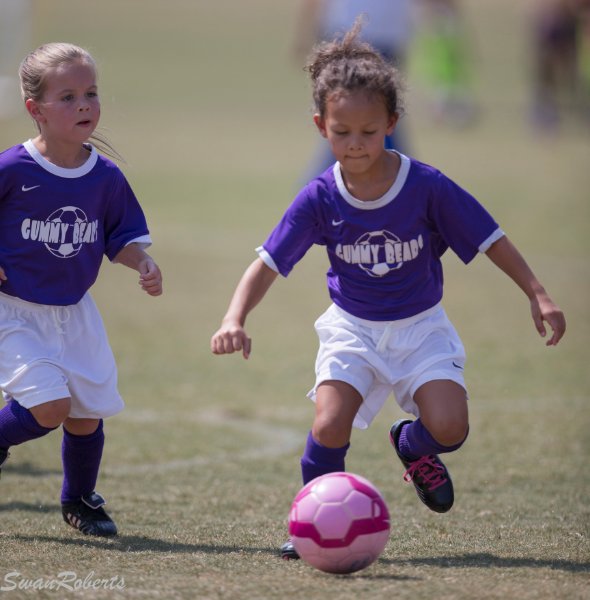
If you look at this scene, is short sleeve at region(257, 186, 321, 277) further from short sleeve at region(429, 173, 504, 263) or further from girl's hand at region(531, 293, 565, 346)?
girl's hand at region(531, 293, 565, 346)

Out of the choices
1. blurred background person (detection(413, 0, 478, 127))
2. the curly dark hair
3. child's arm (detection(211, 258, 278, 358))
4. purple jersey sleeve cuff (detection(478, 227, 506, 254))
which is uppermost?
blurred background person (detection(413, 0, 478, 127))

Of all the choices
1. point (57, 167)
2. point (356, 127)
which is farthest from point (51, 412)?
point (356, 127)

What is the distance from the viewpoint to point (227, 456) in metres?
5.91

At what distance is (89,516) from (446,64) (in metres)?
19.1

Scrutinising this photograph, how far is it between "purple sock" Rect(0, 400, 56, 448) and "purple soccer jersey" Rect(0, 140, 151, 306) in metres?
0.42

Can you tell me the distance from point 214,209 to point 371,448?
7951mm

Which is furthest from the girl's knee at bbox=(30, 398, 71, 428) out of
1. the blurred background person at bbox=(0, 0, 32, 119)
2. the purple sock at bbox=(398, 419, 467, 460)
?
the blurred background person at bbox=(0, 0, 32, 119)

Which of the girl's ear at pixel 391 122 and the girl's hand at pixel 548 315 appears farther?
the girl's ear at pixel 391 122

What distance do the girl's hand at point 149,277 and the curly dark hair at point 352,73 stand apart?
0.87m

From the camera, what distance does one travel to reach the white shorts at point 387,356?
4195 millimetres

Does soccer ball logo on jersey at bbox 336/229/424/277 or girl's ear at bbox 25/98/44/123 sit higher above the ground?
girl's ear at bbox 25/98/44/123

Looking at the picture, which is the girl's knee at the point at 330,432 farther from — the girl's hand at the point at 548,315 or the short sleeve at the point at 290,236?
the girl's hand at the point at 548,315

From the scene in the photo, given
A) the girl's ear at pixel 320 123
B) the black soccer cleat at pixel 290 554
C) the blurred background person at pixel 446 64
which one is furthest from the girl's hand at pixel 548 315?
the blurred background person at pixel 446 64

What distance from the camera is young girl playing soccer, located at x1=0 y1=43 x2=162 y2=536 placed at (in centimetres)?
418
